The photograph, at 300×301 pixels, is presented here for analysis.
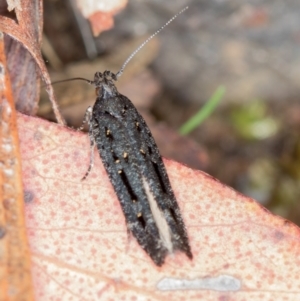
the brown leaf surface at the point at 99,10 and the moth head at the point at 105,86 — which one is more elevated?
the brown leaf surface at the point at 99,10

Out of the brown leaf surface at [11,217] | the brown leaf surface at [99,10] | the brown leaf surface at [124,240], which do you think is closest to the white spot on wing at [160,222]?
the brown leaf surface at [124,240]

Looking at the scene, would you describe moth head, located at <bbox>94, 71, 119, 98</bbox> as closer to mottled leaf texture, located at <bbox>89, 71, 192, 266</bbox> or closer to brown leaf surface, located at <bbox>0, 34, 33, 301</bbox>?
mottled leaf texture, located at <bbox>89, 71, 192, 266</bbox>

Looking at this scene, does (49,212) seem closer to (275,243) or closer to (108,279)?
(108,279)

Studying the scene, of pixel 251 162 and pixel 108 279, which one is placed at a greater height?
pixel 108 279

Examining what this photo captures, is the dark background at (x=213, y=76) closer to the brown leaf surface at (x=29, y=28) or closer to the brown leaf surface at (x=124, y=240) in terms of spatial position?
the brown leaf surface at (x=29, y=28)

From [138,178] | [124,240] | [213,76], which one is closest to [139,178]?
[138,178]

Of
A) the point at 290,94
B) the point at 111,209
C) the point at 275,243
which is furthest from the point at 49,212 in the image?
the point at 290,94
